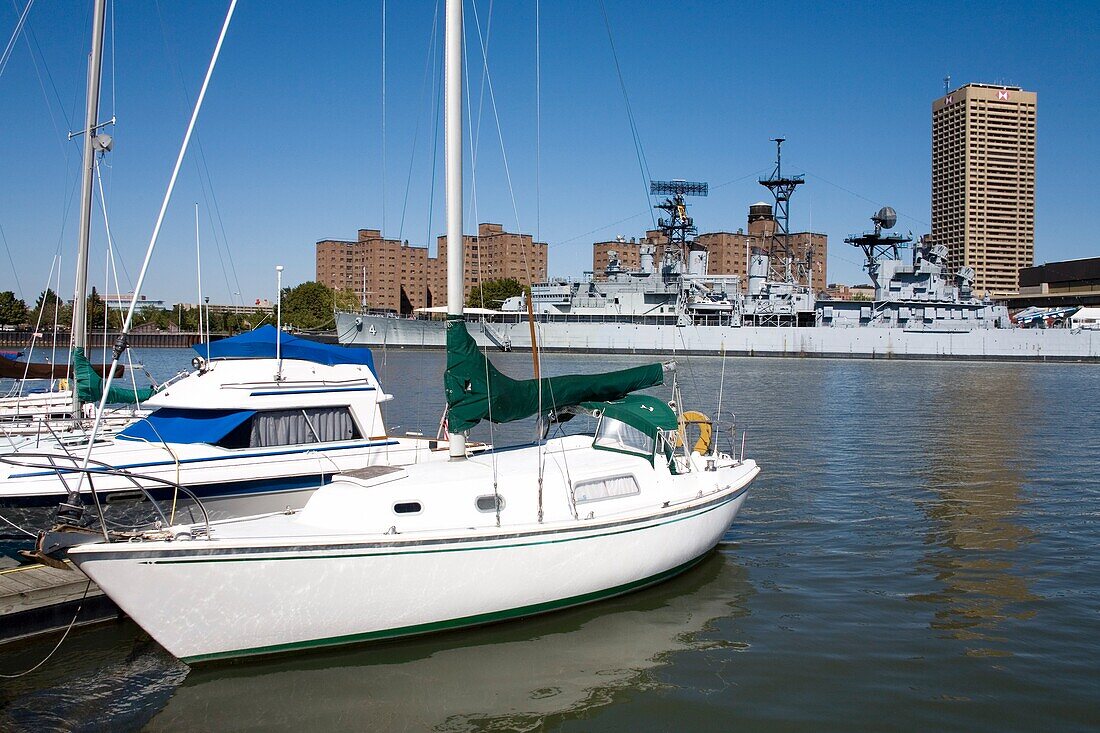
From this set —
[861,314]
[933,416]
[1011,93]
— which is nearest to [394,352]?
[861,314]

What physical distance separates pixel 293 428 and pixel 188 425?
1372mm

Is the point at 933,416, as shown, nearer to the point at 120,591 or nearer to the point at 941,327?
the point at 120,591

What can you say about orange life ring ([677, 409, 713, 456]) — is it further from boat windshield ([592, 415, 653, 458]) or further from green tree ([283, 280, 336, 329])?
green tree ([283, 280, 336, 329])

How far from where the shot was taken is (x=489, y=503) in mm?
8312

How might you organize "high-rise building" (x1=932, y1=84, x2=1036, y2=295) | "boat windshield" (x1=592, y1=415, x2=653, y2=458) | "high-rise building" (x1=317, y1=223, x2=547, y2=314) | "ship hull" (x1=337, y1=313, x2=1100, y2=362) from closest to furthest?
"boat windshield" (x1=592, y1=415, x2=653, y2=458) < "ship hull" (x1=337, y1=313, x2=1100, y2=362) < "high-rise building" (x1=317, y1=223, x2=547, y2=314) < "high-rise building" (x1=932, y1=84, x2=1036, y2=295)

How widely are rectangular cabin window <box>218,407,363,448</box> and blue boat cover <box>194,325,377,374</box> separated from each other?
2.94ft

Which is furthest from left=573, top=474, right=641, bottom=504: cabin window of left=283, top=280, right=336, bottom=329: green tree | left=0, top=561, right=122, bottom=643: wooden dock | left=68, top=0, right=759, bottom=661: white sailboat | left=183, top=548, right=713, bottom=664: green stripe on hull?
left=283, top=280, right=336, bottom=329: green tree

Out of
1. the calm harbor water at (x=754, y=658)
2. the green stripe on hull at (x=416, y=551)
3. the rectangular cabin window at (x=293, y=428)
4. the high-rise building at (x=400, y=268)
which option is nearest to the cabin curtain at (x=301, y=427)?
the rectangular cabin window at (x=293, y=428)

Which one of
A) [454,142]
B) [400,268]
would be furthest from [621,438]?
[400,268]

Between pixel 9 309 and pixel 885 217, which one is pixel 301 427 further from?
pixel 9 309

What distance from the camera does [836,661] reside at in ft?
26.5

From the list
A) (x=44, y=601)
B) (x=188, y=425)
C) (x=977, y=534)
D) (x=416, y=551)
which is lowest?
(x=977, y=534)

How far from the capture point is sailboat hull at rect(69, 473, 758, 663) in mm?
6719

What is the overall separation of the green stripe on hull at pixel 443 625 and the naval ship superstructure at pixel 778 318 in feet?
214
